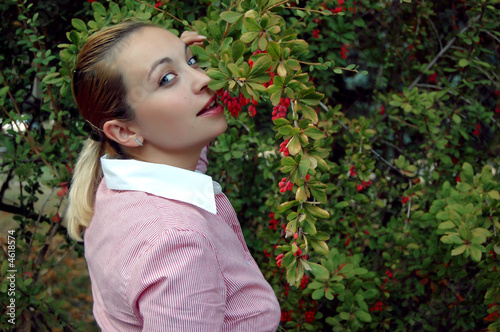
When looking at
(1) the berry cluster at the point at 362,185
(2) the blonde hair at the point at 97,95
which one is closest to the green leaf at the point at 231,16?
(2) the blonde hair at the point at 97,95

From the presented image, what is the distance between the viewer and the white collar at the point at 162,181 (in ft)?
4.45

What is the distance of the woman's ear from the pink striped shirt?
3.4 inches

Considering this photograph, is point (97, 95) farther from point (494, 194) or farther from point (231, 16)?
point (494, 194)

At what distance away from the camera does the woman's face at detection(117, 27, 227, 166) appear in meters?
1.37

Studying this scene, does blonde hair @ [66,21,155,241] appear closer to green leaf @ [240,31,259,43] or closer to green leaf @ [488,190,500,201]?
green leaf @ [240,31,259,43]

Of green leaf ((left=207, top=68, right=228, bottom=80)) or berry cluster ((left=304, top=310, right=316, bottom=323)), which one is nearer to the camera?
green leaf ((left=207, top=68, right=228, bottom=80))

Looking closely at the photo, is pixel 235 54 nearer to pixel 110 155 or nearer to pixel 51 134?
pixel 110 155

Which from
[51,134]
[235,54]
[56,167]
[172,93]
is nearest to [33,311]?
[56,167]

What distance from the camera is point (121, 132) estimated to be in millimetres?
1463

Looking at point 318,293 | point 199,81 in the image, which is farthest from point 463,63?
point 199,81

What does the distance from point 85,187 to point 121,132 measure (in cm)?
30

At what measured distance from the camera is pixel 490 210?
1810mm

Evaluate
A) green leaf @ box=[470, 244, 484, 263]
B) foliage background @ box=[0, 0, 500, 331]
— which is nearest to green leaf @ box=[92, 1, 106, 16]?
foliage background @ box=[0, 0, 500, 331]

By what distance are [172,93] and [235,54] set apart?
0.22 metres
